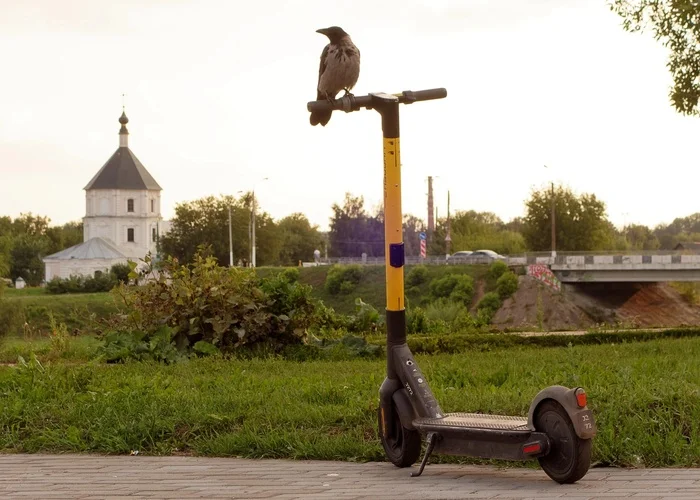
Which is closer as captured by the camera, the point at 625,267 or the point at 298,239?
the point at 625,267

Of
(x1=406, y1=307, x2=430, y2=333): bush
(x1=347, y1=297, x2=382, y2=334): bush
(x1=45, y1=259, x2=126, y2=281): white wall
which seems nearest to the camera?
(x1=347, y1=297, x2=382, y2=334): bush

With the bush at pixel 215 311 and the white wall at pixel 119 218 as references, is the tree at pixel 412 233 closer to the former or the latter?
the white wall at pixel 119 218

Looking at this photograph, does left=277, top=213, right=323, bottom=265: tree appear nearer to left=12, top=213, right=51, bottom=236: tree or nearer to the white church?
the white church

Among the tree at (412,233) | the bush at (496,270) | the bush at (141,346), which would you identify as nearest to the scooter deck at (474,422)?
the bush at (141,346)

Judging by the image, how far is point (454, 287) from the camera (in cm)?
7306

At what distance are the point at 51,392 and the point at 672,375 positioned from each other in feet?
18.3

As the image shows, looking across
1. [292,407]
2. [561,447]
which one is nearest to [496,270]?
[292,407]

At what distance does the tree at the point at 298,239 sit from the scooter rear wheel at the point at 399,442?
110m

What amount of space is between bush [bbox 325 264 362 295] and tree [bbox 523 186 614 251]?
15454 mm

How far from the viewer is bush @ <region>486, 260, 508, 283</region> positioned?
7231 centimetres

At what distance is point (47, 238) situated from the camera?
431 ft

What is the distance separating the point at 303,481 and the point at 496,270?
67143 millimetres

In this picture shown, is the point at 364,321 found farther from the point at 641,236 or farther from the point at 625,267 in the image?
the point at 641,236

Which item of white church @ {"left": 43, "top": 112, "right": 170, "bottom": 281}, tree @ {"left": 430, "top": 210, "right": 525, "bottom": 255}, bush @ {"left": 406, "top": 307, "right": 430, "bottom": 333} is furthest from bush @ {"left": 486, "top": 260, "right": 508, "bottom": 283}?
white church @ {"left": 43, "top": 112, "right": 170, "bottom": 281}
